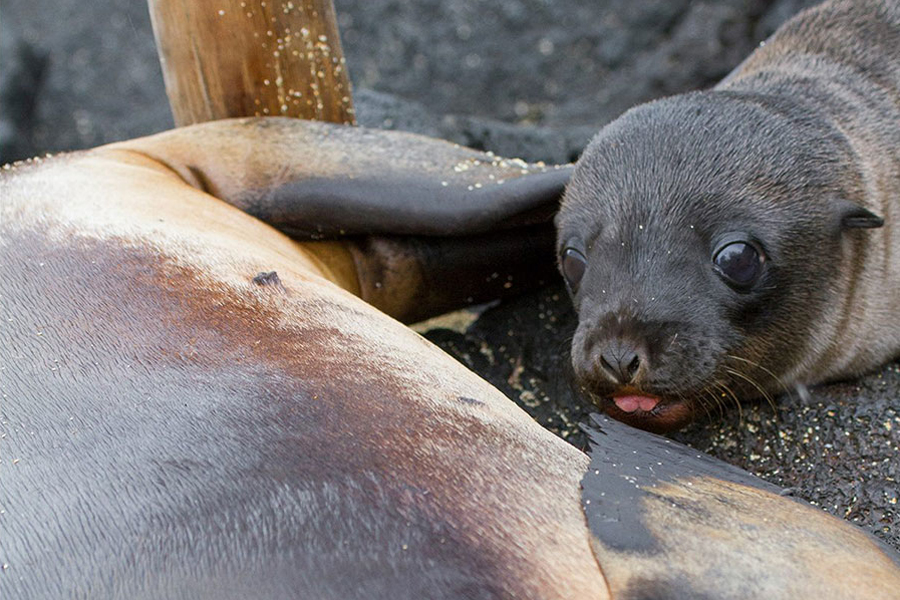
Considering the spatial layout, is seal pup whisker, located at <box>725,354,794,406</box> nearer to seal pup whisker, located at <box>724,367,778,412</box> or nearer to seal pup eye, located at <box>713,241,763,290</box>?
seal pup whisker, located at <box>724,367,778,412</box>

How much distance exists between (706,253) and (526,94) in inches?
189

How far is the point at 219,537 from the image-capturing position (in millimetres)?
→ 1939

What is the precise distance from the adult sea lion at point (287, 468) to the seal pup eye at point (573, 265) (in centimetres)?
67

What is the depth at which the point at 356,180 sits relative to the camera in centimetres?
365

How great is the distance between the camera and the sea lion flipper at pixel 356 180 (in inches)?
141

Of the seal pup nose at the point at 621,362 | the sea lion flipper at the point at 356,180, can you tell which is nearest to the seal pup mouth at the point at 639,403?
the seal pup nose at the point at 621,362

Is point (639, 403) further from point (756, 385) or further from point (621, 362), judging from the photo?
point (756, 385)

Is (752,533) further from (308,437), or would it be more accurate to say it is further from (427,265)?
(427,265)

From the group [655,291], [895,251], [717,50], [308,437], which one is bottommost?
[717,50]

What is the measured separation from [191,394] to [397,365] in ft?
1.59

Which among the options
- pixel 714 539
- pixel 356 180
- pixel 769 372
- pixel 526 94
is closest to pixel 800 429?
pixel 769 372

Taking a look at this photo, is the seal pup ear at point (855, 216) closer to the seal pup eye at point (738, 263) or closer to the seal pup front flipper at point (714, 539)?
the seal pup eye at point (738, 263)

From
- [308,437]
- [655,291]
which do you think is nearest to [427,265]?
[655,291]

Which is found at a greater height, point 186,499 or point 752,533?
point 186,499
